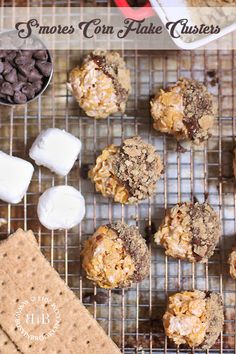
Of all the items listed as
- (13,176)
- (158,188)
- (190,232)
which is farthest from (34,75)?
(190,232)

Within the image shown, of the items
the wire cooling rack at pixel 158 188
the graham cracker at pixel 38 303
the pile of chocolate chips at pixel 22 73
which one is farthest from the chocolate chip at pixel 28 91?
the graham cracker at pixel 38 303

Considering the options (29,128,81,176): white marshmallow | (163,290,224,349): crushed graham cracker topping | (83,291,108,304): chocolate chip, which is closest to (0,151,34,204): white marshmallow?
(29,128,81,176): white marshmallow

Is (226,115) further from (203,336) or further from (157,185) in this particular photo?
(203,336)

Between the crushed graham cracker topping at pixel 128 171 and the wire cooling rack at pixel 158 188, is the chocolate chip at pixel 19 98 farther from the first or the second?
the crushed graham cracker topping at pixel 128 171

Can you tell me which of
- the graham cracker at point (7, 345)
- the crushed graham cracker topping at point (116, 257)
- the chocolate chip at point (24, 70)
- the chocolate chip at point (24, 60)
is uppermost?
the chocolate chip at point (24, 60)

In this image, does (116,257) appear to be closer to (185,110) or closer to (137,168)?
(137,168)

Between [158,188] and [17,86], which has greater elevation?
[17,86]
